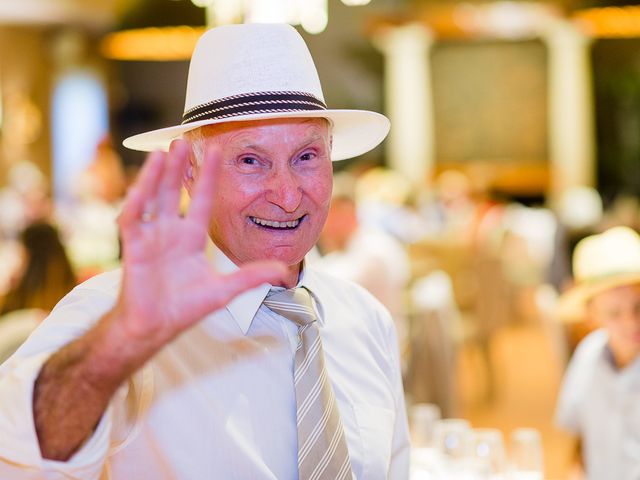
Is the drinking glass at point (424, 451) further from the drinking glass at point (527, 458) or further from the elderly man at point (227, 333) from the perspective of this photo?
the elderly man at point (227, 333)

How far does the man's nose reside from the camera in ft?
4.89

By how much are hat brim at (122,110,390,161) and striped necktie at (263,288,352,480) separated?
0.30 meters

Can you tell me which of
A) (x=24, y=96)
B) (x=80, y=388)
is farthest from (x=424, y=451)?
(x=24, y=96)

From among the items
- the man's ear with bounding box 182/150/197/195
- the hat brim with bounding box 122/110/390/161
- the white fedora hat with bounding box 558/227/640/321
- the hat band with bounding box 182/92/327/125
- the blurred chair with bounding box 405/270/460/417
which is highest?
the hat band with bounding box 182/92/327/125

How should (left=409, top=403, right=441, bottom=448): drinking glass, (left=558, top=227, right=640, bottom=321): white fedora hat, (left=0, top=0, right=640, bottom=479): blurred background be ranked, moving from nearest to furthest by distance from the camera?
(left=558, top=227, right=640, bottom=321): white fedora hat → (left=409, top=403, right=441, bottom=448): drinking glass → (left=0, top=0, right=640, bottom=479): blurred background

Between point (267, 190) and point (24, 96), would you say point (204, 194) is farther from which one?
point (24, 96)

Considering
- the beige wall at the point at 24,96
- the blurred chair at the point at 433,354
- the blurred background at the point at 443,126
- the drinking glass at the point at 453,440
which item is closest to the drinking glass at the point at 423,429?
the drinking glass at the point at 453,440

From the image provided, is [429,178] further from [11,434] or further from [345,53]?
[11,434]

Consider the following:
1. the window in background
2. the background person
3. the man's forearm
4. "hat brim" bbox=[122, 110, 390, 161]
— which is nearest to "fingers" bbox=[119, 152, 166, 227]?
the man's forearm

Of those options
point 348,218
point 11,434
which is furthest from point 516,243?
point 11,434

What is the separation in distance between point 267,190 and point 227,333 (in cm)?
24

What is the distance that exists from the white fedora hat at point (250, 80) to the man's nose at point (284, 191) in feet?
0.32

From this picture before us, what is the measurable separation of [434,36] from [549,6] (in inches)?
108

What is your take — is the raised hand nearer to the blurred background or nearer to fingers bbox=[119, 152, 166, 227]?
fingers bbox=[119, 152, 166, 227]
